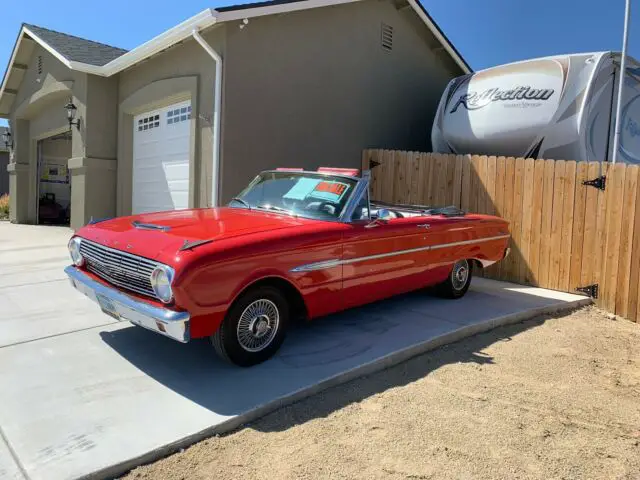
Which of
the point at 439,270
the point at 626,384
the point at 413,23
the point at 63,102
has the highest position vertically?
the point at 413,23

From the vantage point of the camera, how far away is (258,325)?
387 cm

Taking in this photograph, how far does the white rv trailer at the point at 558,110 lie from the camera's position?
833cm

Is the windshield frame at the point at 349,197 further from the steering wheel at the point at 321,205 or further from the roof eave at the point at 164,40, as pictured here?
the roof eave at the point at 164,40

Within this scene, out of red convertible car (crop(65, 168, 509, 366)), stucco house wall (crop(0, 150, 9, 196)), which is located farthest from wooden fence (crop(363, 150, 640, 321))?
stucco house wall (crop(0, 150, 9, 196))

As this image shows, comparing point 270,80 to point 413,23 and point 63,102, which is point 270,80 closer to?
point 413,23

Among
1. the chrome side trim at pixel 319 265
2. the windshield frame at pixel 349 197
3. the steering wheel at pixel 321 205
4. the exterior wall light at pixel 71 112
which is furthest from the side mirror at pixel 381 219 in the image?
the exterior wall light at pixel 71 112

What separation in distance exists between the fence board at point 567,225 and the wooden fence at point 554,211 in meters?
0.01

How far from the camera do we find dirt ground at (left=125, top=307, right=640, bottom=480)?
110 inches

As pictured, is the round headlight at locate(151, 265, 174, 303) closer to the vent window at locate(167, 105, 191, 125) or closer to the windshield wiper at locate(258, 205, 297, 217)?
the windshield wiper at locate(258, 205, 297, 217)

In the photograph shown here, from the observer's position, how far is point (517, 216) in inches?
300

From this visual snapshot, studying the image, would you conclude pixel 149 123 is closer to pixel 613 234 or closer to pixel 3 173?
pixel 613 234

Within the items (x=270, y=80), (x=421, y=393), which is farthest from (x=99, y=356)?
(x=270, y=80)

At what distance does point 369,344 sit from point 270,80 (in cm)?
555

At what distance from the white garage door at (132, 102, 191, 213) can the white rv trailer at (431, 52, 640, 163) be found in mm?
5441
